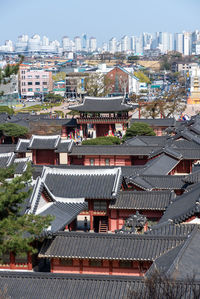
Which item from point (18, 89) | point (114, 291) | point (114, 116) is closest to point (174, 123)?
point (114, 116)

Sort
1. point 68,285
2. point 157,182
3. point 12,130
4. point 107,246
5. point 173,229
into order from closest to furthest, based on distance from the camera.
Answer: point 68,285
point 107,246
point 173,229
point 157,182
point 12,130

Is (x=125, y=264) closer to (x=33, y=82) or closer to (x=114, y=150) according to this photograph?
(x=114, y=150)

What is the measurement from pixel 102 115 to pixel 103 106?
908mm

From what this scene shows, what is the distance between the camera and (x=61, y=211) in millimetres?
18266

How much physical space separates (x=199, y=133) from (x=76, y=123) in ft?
48.1

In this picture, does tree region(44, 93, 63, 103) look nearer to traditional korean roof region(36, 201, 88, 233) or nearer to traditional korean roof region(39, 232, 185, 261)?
traditional korean roof region(36, 201, 88, 233)

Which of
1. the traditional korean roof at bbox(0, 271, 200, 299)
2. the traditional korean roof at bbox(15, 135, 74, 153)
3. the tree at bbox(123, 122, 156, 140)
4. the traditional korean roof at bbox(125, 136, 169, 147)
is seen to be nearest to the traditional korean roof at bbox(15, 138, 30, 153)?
the traditional korean roof at bbox(15, 135, 74, 153)

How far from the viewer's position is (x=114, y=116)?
5050 cm

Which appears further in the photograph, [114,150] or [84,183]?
[114,150]

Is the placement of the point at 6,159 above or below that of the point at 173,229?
below

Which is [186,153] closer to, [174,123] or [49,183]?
[49,183]

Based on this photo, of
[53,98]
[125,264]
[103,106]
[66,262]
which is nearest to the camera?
[125,264]

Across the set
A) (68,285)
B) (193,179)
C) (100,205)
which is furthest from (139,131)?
(68,285)

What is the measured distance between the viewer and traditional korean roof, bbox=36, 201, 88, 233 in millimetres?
17078
